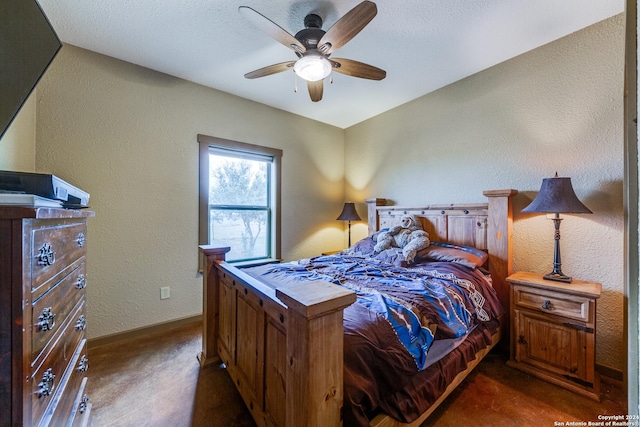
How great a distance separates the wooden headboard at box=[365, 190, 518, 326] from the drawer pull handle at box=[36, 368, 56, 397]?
9.01 ft

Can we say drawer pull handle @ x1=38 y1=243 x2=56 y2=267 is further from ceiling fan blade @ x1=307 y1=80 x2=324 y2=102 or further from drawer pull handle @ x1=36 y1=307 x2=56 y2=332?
ceiling fan blade @ x1=307 y1=80 x2=324 y2=102

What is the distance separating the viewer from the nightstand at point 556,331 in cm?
156

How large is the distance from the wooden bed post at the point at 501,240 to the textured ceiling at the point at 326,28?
1.26m

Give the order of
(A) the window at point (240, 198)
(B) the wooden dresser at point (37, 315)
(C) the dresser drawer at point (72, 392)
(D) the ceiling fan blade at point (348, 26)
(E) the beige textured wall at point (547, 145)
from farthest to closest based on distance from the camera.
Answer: (A) the window at point (240, 198), (E) the beige textured wall at point (547, 145), (D) the ceiling fan blade at point (348, 26), (C) the dresser drawer at point (72, 392), (B) the wooden dresser at point (37, 315)

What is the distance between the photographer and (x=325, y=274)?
6.16 feet

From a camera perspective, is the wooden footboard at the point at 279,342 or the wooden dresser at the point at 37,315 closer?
the wooden dresser at the point at 37,315

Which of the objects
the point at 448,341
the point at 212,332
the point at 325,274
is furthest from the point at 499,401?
the point at 212,332

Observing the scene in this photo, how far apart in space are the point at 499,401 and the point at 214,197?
304 cm

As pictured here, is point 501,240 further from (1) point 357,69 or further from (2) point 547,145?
(1) point 357,69

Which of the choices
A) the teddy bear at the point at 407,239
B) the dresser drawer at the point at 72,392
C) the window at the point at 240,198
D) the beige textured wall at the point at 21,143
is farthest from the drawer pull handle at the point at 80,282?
the teddy bear at the point at 407,239

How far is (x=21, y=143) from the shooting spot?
169 centimetres

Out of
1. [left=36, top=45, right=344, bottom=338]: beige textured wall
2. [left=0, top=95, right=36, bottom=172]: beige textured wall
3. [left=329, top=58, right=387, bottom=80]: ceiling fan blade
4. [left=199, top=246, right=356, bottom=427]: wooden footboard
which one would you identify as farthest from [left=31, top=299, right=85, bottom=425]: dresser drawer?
[left=329, top=58, right=387, bottom=80]: ceiling fan blade

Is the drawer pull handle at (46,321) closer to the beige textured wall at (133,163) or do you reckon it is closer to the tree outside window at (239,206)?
the beige textured wall at (133,163)

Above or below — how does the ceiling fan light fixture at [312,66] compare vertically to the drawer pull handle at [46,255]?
above
